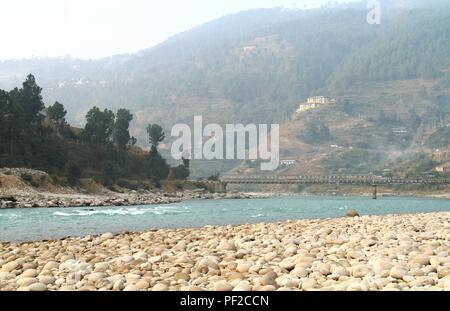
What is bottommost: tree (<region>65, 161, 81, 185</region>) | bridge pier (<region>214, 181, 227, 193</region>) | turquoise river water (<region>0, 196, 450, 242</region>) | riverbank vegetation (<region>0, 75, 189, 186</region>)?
bridge pier (<region>214, 181, 227, 193</region>)

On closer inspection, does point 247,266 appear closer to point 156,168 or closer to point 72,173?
point 72,173

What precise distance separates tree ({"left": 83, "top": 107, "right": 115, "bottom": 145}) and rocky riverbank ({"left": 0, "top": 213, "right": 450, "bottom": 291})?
12547 centimetres

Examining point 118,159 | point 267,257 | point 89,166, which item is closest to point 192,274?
point 267,257

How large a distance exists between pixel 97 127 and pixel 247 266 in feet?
435

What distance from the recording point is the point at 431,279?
11.5m

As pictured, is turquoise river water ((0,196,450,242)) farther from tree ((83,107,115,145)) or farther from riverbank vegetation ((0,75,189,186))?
tree ((83,107,115,145))

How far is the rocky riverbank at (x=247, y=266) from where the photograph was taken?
38.0ft

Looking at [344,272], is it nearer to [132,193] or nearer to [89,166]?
[132,193]

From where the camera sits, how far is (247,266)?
13.6 meters

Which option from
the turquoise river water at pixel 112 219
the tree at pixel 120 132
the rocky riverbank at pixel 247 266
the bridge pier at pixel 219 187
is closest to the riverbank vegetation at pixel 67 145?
the tree at pixel 120 132

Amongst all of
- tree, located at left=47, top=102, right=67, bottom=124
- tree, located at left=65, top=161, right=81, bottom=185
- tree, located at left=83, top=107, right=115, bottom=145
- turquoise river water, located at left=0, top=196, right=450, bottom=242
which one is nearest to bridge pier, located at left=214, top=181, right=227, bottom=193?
tree, located at left=83, top=107, right=115, bottom=145

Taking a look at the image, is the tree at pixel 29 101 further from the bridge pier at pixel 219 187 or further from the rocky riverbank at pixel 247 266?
the rocky riverbank at pixel 247 266

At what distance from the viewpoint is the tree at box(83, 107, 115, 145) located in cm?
14175

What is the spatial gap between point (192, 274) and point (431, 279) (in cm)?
503
